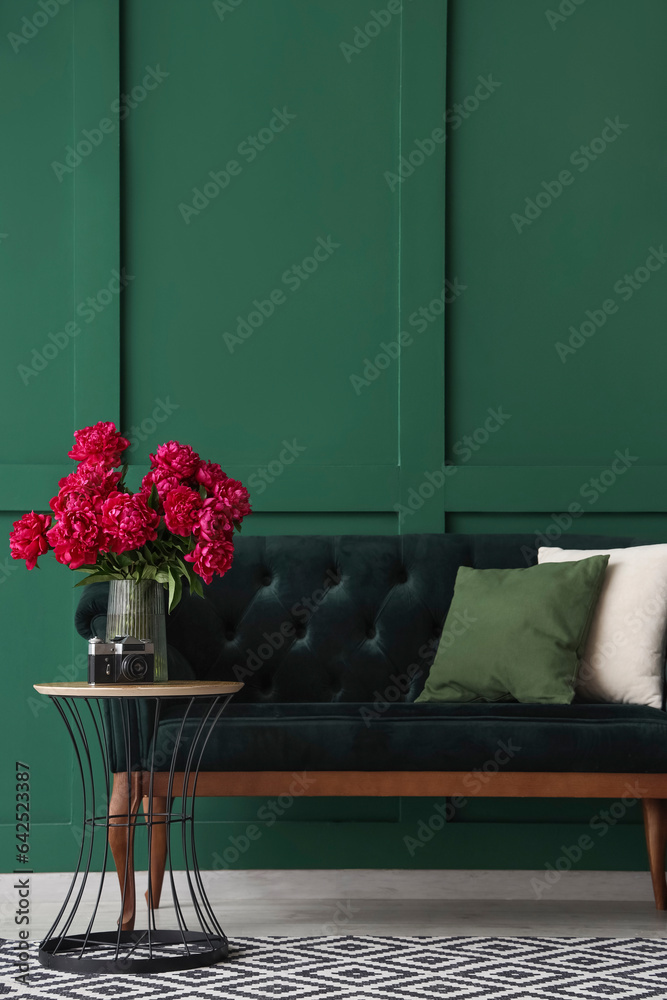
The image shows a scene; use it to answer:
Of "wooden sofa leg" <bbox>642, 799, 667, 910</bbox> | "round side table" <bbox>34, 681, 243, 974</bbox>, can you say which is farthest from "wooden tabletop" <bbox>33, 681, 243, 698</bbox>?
"wooden sofa leg" <bbox>642, 799, 667, 910</bbox>

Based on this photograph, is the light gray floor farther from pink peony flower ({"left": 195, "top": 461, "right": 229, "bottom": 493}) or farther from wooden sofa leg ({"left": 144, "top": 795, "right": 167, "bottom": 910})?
pink peony flower ({"left": 195, "top": 461, "right": 229, "bottom": 493})

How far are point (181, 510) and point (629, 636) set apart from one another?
1235mm

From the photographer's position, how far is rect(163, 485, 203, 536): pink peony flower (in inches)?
95.0

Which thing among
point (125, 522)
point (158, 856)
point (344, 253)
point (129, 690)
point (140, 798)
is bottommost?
point (158, 856)

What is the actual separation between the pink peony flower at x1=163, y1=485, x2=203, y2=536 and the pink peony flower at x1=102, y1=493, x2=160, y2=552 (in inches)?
1.8

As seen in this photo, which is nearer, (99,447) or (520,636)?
(99,447)

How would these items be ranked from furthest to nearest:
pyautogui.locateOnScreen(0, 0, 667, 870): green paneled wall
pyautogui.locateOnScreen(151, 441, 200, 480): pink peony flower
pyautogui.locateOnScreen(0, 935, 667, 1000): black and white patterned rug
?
1. pyautogui.locateOnScreen(0, 0, 667, 870): green paneled wall
2. pyautogui.locateOnScreen(151, 441, 200, 480): pink peony flower
3. pyautogui.locateOnScreen(0, 935, 667, 1000): black and white patterned rug

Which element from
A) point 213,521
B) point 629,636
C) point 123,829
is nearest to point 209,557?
point 213,521

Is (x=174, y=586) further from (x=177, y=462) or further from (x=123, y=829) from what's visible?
(x=123, y=829)

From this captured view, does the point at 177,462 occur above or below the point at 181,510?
above

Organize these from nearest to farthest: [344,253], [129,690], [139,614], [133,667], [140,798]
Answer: [129,690]
[133,667]
[139,614]
[140,798]
[344,253]

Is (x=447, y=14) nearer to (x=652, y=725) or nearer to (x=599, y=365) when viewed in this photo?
(x=599, y=365)

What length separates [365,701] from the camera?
302cm

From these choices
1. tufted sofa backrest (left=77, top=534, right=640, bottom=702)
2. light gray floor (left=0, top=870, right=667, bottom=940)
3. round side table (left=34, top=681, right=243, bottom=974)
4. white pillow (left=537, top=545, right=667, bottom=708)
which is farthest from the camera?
tufted sofa backrest (left=77, top=534, right=640, bottom=702)
